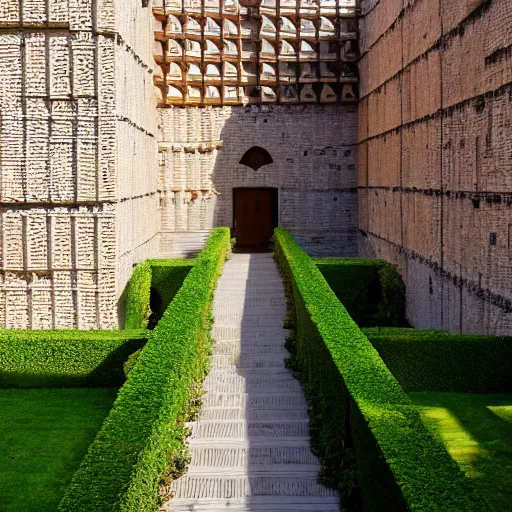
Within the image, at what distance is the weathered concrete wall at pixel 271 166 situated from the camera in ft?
70.3

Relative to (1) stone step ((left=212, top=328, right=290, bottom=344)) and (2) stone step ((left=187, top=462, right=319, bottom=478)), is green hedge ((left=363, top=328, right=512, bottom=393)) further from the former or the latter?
(2) stone step ((left=187, top=462, right=319, bottom=478))

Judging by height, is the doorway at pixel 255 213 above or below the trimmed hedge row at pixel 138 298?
above

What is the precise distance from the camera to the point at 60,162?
14492 millimetres

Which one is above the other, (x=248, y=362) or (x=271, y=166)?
(x=271, y=166)

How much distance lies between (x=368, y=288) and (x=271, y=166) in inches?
229

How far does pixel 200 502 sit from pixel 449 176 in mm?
7725

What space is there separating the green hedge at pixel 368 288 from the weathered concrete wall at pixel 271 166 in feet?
15.6

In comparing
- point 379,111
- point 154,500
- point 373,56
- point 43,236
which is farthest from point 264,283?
point 154,500

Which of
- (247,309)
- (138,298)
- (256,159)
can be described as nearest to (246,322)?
(247,309)

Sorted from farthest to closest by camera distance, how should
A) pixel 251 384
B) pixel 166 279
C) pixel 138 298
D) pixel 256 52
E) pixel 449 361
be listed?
1. pixel 256 52
2. pixel 166 279
3. pixel 138 298
4. pixel 449 361
5. pixel 251 384

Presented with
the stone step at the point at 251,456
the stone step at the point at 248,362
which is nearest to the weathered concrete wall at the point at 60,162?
the stone step at the point at 248,362

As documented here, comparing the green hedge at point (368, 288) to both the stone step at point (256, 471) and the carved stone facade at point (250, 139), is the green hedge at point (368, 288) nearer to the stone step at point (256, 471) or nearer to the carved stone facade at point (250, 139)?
the carved stone facade at point (250, 139)

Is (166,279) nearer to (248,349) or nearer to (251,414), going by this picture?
(248,349)

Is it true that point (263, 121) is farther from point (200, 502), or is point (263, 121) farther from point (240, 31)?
point (200, 502)
